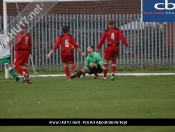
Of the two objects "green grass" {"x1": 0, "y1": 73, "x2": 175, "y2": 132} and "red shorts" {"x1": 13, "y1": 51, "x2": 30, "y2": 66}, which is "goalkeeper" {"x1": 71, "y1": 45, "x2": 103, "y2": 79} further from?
"green grass" {"x1": 0, "y1": 73, "x2": 175, "y2": 132}

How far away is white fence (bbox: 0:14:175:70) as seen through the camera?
95.0 ft

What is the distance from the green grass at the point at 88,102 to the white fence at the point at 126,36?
34.5 feet

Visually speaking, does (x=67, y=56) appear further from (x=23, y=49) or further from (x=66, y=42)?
(x=23, y=49)

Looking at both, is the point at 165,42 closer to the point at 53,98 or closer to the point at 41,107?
the point at 53,98

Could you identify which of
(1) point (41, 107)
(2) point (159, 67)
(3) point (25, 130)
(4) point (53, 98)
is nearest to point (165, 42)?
(2) point (159, 67)

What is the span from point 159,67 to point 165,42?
1192mm

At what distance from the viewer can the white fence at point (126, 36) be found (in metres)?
29.0

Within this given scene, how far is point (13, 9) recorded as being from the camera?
29.8 meters

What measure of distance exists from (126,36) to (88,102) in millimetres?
16198

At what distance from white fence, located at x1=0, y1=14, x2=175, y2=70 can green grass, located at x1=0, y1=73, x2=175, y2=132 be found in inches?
414

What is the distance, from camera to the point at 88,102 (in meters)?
13.3

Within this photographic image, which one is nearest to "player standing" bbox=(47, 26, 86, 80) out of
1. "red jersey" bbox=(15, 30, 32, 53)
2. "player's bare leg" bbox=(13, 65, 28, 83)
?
"player's bare leg" bbox=(13, 65, 28, 83)

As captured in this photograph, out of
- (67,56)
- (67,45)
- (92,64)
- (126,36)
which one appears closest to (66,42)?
(67,45)

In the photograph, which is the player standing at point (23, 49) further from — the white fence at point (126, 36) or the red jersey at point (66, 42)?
the white fence at point (126, 36)
